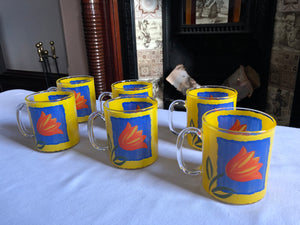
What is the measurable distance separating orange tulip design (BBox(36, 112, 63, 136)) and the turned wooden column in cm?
124

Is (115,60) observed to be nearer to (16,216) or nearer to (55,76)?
(55,76)

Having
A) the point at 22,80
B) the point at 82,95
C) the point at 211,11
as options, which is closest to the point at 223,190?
the point at 82,95

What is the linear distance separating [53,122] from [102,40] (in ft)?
4.33

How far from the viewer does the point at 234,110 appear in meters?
0.42

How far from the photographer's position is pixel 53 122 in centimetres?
51

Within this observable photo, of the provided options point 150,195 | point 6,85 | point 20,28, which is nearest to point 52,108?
point 150,195

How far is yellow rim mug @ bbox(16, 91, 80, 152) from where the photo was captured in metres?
0.50

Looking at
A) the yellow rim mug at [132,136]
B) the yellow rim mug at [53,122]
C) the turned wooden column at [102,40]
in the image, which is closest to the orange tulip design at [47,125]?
the yellow rim mug at [53,122]

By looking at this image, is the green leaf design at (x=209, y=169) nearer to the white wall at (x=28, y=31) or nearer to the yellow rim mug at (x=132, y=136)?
the yellow rim mug at (x=132, y=136)

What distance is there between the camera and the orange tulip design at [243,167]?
0.34 metres

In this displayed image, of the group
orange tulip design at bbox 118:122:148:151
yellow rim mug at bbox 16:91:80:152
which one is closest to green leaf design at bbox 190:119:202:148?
orange tulip design at bbox 118:122:148:151

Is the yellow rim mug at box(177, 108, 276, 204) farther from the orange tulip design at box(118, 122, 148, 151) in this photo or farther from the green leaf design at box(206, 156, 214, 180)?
the orange tulip design at box(118, 122, 148, 151)

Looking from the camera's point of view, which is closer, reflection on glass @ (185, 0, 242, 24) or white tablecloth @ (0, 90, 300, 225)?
white tablecloth @ (0, 90, 300, 225)

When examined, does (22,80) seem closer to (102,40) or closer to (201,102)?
(102,40)
